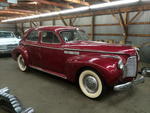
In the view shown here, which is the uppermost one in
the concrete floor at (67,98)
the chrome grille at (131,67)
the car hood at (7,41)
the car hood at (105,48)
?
the car hood at (7,41)

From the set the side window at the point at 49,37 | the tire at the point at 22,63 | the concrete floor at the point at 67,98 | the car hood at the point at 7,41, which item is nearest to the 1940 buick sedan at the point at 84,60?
the side window at the point at 49,37

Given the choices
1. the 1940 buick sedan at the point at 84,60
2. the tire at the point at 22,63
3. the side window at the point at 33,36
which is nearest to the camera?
the 1940 buick sedan at the point at 84,60

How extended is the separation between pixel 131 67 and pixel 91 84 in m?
0.99

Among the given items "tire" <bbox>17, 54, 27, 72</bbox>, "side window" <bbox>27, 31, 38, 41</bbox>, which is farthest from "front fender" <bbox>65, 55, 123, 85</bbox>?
"tire" <bbox>17, 54, 27, 72</bbox>

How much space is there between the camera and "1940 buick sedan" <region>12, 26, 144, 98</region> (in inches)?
114

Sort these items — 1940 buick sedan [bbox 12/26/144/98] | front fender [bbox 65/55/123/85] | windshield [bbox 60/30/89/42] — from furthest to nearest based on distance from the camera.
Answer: windshield [bbox 60/30/89/42] < 1940 buick sedan [bbox 12/26/144/98] < front fender [bbox 65/55/123/85]

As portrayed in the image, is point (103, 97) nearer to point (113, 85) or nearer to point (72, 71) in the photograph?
point (113, 85)

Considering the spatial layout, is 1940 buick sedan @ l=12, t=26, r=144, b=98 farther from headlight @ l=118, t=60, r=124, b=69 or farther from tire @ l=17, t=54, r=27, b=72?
tire @ l=17, t=54, r=27, b=72

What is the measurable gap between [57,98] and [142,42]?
6396 mm

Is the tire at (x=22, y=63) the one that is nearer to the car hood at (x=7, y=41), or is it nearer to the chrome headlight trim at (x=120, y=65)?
the car hood at (x=7, y=41)

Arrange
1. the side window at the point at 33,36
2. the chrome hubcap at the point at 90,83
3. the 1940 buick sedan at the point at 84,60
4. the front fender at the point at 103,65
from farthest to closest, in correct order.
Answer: the side window at the point at 33,36 → the chrome hubcap at the point at 90,83 → the 1940 buick sedan at the point at 84,60 → the front fender at the point at 103,65

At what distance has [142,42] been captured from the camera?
25.5 feet

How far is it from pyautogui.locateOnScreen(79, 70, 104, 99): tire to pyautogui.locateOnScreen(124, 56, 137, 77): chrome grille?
0.63 meters

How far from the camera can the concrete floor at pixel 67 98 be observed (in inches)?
112
